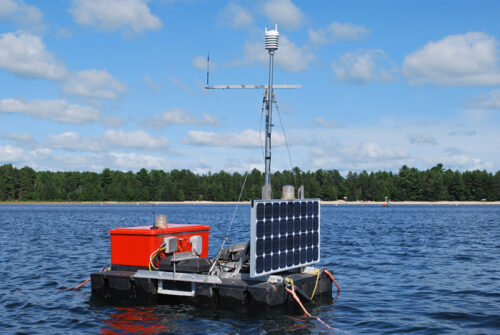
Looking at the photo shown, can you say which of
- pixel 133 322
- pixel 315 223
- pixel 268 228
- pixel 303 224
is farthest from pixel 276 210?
pixel 133 322

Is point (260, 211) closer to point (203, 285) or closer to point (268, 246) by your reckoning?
point (268, 246)

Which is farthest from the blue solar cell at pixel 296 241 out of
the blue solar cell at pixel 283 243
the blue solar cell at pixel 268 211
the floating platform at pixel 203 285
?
the blue solar cell at pixel 268 211

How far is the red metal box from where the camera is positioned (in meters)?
19.6

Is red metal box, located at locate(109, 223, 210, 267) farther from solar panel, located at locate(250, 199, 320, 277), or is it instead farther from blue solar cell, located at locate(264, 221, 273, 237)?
blue solar cell, located at locate(264, 221, 273, 237)

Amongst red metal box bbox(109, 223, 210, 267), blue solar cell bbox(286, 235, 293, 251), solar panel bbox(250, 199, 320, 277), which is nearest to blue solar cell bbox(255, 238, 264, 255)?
solar panel bbox(250, 199, 320, 277)

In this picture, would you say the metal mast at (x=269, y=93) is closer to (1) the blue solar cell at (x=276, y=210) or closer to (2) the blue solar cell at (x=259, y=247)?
(1) the blue solar cell at (x=276, y=210)

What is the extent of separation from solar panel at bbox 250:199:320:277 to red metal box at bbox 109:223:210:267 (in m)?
4.16

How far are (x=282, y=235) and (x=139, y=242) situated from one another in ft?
17.5

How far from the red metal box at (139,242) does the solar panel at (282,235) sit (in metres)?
4.16

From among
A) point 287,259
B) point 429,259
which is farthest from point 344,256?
point 287,259

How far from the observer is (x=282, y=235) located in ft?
60.2

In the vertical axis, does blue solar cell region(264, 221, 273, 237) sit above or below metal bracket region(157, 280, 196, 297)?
above

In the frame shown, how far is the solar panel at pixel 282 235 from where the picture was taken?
673 inches

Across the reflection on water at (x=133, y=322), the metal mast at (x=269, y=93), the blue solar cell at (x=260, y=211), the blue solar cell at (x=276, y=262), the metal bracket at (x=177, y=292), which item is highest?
the metal mast at (x=269, y=93)
